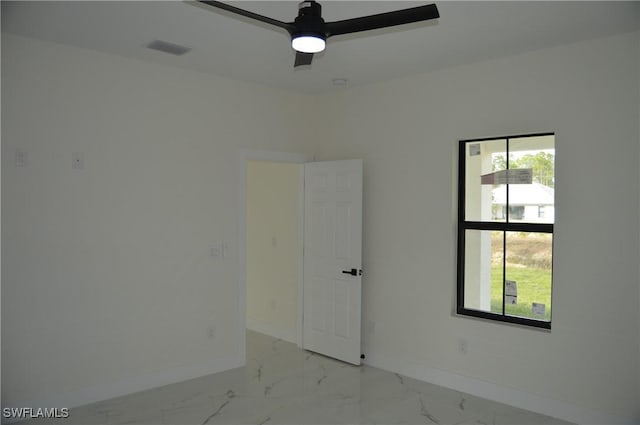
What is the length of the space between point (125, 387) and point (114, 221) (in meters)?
1.41

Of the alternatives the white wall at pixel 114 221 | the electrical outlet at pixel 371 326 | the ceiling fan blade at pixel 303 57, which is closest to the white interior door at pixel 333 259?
the electrical outlet at pixel 371 326

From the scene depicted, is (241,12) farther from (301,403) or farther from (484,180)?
(301,403)

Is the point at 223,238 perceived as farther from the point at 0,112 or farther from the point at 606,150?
the point at 606,150

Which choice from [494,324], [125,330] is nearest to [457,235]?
[494,324]

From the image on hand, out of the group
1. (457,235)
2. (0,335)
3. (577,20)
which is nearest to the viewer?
(577,20)

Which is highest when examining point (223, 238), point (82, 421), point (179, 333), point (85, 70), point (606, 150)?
point (85, 70)

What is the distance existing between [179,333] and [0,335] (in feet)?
4.81

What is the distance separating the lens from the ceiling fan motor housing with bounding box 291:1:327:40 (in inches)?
100

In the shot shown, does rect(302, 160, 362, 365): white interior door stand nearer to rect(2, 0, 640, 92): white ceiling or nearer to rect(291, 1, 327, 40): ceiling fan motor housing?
rect(2, 0, 640, 92): white ceiling

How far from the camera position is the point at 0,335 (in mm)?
3498

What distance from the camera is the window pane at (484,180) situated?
429 centimetres

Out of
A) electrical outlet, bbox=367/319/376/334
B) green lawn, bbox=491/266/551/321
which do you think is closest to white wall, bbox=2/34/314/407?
electrical outlet, bbox=367/319/376/334

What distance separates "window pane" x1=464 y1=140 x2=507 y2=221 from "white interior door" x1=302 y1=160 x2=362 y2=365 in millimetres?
1084

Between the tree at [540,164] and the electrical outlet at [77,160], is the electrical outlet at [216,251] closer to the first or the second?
the electrical outlet at [77,160]
